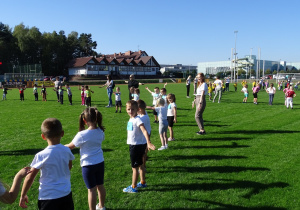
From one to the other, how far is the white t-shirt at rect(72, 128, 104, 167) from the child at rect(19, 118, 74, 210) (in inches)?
28.2

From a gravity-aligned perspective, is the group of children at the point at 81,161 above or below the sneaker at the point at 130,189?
above

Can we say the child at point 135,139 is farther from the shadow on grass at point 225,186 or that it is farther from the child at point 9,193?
the child at point 9,193

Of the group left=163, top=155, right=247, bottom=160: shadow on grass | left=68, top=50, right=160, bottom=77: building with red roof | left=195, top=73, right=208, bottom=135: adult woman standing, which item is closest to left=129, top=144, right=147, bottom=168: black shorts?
left=163, top=155, right=247, bottom=160: shadow on grass

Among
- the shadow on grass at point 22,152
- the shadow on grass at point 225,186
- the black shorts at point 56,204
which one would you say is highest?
the black shorts at point 56,204

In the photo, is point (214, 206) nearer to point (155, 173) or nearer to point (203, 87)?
point (155, 173)

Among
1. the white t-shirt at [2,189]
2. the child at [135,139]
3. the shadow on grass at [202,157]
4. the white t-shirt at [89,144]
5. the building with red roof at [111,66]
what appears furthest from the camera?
the building with red roof at [111,66]

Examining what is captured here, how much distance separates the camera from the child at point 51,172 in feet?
8.74

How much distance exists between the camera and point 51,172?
2707 millimetres

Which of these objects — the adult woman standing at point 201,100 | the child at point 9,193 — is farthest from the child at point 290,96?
the child at point 9,193

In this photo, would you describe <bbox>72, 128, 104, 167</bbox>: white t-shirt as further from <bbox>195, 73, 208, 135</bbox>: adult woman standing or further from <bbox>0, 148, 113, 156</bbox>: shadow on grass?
<bbox>195, 73, 208, 135</bbox>: adult woman standing

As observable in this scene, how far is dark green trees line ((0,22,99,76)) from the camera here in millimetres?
66500

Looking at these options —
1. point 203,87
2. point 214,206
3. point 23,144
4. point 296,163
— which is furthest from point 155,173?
point 23,144

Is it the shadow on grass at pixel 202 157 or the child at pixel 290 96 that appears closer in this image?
the shadow on grass at pixel 202 157

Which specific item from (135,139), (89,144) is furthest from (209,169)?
(89,144)
